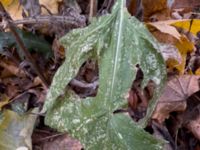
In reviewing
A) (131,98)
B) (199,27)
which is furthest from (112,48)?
(199,27)

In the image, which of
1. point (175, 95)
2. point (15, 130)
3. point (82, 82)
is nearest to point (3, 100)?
point (15, 130)

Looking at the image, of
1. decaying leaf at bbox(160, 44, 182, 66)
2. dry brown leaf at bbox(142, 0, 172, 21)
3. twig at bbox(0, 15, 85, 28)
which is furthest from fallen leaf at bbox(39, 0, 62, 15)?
decaying leaf at bbox(160, 44, 182, 66)

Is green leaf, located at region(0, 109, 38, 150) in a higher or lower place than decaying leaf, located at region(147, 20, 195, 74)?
lower

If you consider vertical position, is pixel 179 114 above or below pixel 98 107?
below

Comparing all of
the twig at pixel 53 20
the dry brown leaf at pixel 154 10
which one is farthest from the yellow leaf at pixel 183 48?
the twig at pixel 53 20

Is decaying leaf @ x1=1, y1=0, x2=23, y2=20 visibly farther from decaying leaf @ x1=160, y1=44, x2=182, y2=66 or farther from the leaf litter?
decaying leaf @ x1=160, y1=44, x2=182, y2=66

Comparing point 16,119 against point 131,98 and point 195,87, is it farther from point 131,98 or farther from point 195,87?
point 195,87

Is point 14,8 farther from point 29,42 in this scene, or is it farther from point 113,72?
point 113,72

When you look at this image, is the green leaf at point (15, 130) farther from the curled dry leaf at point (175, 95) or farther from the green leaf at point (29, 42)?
the curled dry leaf at point (175, 95)
